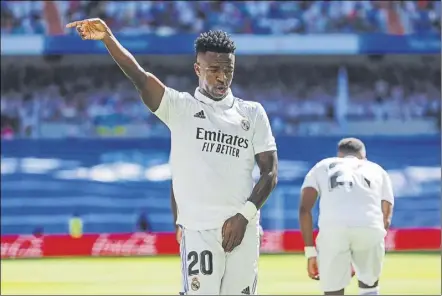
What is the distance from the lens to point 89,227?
2508 centimetres

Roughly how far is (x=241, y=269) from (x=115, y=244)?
17.6 metres

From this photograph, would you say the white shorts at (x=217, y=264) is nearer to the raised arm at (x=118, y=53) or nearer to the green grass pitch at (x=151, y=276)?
the raised arm at (x=118, y=53)

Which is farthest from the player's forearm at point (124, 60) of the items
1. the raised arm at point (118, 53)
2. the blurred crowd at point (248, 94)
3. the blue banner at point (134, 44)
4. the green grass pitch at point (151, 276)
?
the blue banner at point (134, 44)

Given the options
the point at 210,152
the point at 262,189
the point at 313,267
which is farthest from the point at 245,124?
the point at 313,267

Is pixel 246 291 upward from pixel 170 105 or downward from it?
downward

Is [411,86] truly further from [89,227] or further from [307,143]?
[89,227]

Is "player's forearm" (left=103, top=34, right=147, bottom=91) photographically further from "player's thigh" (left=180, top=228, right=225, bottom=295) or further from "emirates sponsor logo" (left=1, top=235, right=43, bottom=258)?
"emirates sponsor logo" (left=1, top=235, right=43, bottom=258)

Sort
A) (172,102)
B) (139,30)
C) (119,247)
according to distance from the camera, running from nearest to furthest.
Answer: (172,102) → (119,247) → (139,30)

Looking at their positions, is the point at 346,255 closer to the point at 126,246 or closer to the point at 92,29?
the point at 92,29

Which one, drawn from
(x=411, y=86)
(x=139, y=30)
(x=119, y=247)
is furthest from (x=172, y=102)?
(x=411, y=86)

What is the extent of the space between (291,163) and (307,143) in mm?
662

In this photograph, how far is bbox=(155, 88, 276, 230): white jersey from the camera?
5492mm

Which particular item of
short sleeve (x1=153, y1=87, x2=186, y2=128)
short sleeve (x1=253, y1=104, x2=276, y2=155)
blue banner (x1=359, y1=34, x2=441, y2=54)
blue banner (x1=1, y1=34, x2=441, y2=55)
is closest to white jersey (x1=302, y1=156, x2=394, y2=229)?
short sleeve (x1=253, y1=104, x2=276, y2=155)

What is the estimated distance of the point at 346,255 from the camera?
838 centimetres
